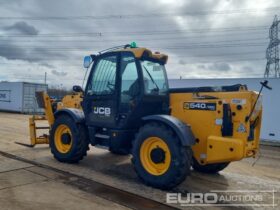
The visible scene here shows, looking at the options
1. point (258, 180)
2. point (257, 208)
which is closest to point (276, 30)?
point (258, 180)

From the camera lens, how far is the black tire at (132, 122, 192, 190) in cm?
491

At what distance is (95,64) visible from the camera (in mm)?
6656

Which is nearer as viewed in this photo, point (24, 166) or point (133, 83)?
point (133, 83)

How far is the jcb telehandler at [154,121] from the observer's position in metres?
4.99

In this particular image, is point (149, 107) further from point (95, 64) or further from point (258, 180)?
point (258, 180)

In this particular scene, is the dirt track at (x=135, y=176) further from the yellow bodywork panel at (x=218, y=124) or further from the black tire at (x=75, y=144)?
the yellow bodywork panel at (x=218, y=124)

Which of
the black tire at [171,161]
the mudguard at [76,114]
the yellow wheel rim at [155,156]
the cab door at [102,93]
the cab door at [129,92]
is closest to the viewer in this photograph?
the black tire at [171,161]

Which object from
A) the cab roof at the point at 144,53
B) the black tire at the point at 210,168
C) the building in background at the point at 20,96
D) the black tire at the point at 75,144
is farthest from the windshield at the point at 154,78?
the building in background at the point at 20,96

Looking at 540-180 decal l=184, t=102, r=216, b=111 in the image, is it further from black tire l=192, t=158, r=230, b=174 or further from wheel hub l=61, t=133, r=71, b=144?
wheel hub l=61, t=133, r=71, b=144

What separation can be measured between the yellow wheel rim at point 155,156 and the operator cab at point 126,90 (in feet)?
2.31

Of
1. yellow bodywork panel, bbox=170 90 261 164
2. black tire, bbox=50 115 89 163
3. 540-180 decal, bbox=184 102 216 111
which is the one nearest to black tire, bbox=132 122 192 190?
yellow bodywork panel, bbox=170 90 261 164

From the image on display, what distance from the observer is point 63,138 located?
7035mm

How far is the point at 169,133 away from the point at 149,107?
104cm

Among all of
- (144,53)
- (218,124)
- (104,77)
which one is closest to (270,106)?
(218,124)
